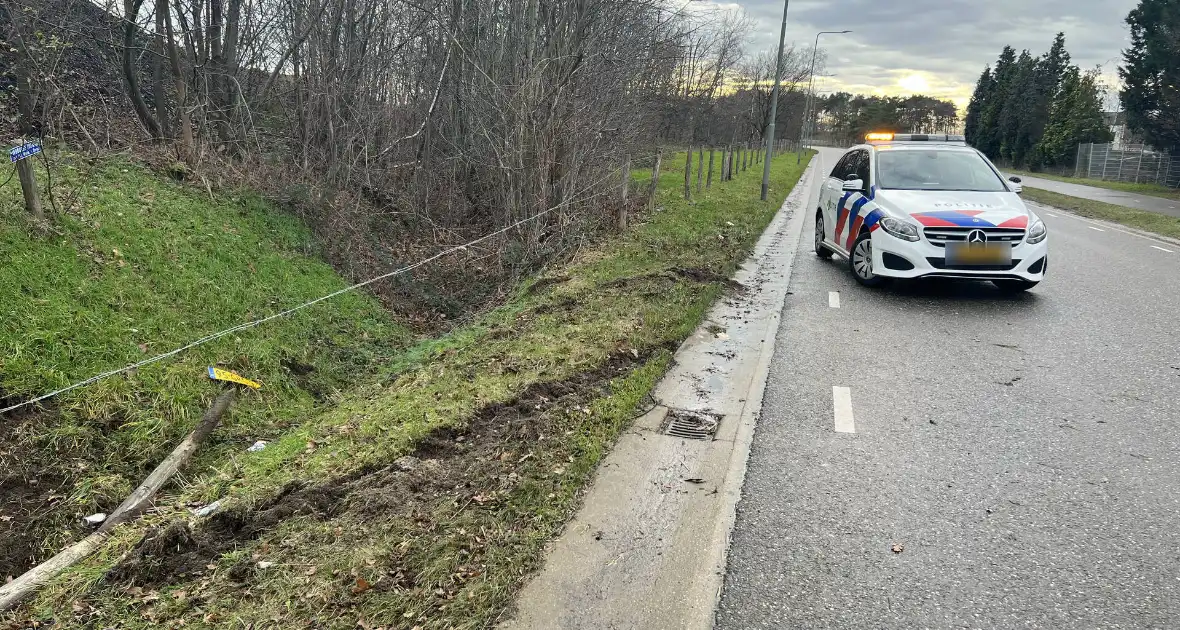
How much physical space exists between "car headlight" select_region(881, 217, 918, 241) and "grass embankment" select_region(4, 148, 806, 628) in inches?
118

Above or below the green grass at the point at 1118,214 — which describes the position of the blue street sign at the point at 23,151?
below

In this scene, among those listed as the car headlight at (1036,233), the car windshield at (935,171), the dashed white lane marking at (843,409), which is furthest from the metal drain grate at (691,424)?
the car windshield at (935,171)

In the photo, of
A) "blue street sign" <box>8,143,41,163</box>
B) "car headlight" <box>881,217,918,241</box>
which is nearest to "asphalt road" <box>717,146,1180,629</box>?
"car headlight" <box>881,217,918,241</box>

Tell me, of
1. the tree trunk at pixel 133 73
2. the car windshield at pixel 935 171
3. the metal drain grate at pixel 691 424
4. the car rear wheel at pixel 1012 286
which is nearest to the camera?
the metal drain grate at pixel 691 424

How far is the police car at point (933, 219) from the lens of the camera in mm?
7445

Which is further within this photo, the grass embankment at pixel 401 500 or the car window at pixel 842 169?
the car window at pixel 842 169

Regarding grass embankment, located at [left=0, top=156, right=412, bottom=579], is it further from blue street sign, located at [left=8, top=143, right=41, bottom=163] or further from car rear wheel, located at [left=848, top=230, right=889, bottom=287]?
car rear wheel, located at [left=848, top=230, right=889, bottom=287]

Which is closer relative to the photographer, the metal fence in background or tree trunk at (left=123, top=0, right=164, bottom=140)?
tree trunk at (left=123, top=0, right=164, bottom=140)

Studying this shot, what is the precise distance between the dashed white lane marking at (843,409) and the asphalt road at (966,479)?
0.14 ft

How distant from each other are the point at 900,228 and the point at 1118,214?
46.3ft

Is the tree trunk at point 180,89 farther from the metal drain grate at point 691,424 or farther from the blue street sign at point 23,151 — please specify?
the metal drain grate at point 691,424

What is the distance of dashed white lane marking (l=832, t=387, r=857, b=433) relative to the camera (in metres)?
4.44

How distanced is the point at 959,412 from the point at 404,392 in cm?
380

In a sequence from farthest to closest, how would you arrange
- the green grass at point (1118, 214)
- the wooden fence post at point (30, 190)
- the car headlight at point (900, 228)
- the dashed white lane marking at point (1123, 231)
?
the green grass at point (1118, 214), the dashed white lane marking at point (1123, 231), the car headlight at point (900, 228), the wooden fence post at point (30, 190)
